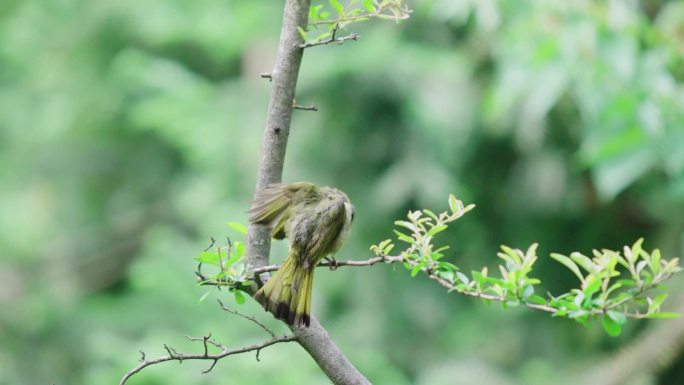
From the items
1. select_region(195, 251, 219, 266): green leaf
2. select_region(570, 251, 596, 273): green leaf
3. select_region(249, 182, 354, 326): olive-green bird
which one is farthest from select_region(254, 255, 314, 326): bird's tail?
select_region(570, 251, 596, 273): green leaf

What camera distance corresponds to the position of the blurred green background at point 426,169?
3.56 m

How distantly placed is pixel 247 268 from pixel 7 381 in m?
5.11

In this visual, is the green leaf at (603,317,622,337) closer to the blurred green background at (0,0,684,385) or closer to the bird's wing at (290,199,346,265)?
the bird's wing at (290,199,346,265)

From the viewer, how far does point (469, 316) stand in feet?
18.4

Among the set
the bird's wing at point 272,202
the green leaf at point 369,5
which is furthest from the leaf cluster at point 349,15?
the bird's wing at point 272,202

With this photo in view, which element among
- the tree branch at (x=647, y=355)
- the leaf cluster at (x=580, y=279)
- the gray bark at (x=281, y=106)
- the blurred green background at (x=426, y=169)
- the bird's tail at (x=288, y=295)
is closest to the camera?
the leaf cluster at (x=580, y=279)

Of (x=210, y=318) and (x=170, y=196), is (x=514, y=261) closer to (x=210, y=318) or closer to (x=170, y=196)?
(x=210, y=318)

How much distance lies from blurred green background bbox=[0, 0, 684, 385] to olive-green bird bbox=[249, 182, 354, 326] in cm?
157

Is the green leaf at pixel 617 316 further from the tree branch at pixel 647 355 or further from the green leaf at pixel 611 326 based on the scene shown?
the tree branch at pixel 647 355

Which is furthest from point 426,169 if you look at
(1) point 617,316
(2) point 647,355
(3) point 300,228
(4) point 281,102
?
(1) point 617,316

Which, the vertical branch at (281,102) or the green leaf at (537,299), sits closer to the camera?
the green leaf at (537,299)

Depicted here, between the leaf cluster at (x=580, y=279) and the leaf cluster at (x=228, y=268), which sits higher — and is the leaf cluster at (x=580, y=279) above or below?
above

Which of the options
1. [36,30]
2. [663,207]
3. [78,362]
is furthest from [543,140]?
[36,30]

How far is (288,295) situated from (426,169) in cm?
340
